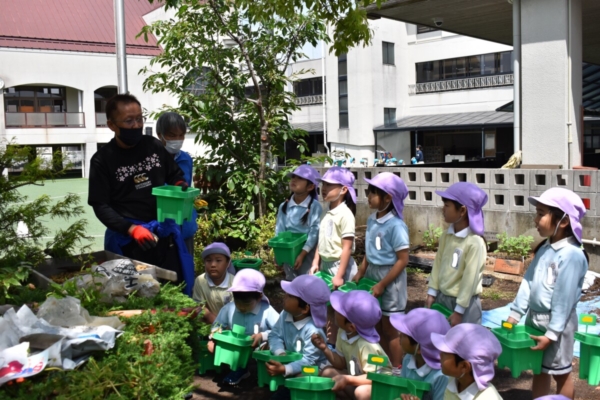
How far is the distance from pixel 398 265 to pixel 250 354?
123 centimetres

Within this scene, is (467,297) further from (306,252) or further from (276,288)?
(276,288)

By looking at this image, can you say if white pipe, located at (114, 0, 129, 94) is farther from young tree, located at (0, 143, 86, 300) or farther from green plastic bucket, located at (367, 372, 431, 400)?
green plastic bucket, located at (367, 372, 431, 400)

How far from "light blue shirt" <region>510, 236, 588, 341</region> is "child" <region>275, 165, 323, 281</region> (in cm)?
211

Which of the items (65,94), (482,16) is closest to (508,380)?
(482,16)

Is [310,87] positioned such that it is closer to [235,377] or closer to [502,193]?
[502,193]

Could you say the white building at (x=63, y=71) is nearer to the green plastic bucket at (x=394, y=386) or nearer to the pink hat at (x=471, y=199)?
the pink hat at (x=471, y=199)

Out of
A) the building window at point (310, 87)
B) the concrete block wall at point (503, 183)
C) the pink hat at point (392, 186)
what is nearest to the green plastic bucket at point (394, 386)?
the pink hat at point (392, 186)

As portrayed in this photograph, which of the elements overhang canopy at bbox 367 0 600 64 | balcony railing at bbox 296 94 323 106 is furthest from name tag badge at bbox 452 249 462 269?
balcony railing at bbox 296 94 323 106

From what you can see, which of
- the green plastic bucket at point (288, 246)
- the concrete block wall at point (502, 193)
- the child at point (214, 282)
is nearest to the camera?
the child at point (214, 282)

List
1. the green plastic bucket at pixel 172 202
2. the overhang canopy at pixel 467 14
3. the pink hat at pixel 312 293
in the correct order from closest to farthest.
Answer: the green plastic bucket at pixel 172 202
the pink hat at pixel 312 293
the overhang canopy at pixel 467 14

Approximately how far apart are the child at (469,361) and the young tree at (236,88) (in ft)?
16.7

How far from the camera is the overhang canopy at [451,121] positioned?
31100mm

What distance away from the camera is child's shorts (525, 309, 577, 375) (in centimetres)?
357

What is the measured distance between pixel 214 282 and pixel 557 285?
266cm
